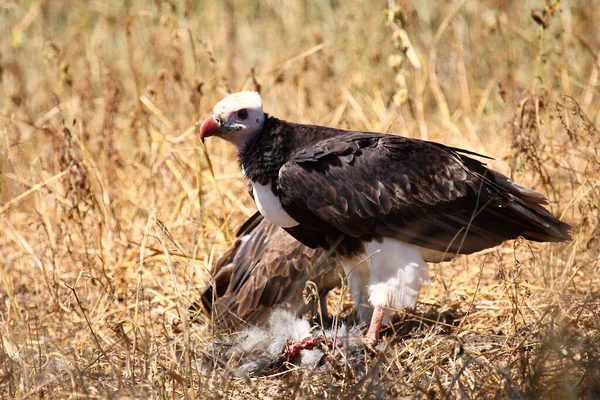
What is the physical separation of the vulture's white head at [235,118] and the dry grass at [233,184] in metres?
0.56

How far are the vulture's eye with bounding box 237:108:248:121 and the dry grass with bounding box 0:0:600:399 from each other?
25.2 inches

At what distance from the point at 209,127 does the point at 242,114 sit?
0.16m

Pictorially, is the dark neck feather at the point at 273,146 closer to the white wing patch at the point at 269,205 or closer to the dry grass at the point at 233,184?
the white wing patch at the point at 269,205

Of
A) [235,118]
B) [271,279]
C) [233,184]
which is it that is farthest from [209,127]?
[233,184]

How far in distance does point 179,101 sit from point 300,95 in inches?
Answer: 37.3

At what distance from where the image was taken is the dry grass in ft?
11.1

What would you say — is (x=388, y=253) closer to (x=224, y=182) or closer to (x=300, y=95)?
(x=224, y=182)

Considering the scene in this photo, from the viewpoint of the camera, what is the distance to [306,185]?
390 centimetres

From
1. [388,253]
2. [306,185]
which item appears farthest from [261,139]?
[388,253]

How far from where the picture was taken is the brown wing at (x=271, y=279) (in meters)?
4.45

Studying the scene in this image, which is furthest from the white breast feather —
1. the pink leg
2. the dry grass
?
the dry grass

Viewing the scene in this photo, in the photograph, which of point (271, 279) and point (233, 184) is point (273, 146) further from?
point (233, 184)

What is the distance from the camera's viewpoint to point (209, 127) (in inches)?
157

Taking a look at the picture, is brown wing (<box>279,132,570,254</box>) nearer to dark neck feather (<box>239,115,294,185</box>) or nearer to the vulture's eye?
dark neck feather (<box>239,115,294,185</box>)
